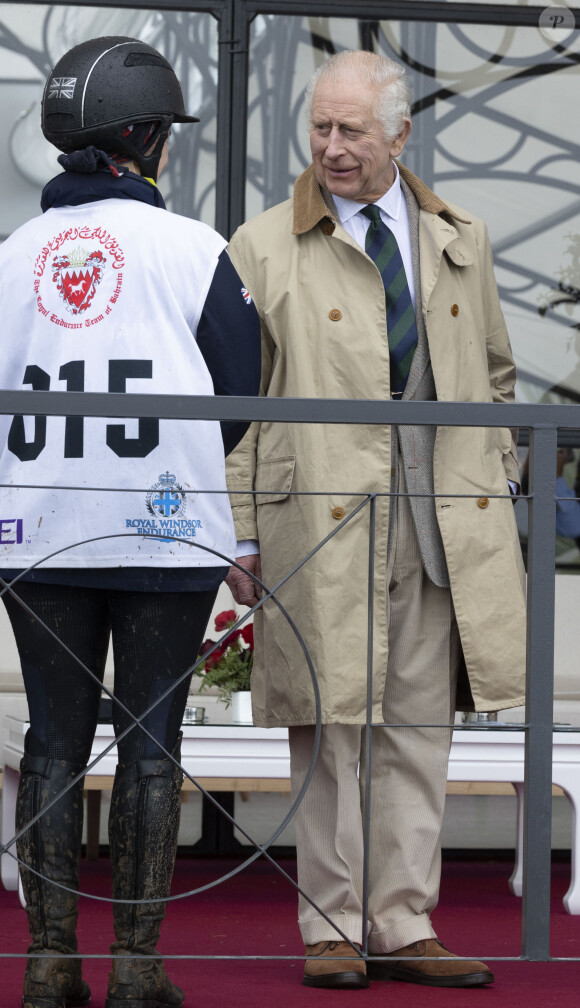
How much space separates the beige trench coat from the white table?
0.90 meters

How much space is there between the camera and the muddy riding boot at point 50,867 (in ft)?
6.34

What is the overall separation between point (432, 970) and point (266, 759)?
1.06 metres

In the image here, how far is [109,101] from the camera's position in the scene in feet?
6.49

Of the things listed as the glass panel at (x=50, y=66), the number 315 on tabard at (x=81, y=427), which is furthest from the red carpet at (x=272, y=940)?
the glass panel at (x=50, y=66)

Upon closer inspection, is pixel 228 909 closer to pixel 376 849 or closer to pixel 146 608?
pixel 376 849

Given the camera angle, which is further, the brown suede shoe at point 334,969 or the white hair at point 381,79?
the white hair at point 381,79

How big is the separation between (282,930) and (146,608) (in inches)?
54.1

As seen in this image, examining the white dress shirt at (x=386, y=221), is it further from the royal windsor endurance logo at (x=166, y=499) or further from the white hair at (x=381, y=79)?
the royal windsor endurance logo at (x=166, y=499)

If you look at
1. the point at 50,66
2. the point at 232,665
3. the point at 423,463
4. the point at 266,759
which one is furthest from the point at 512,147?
the point at 423,463

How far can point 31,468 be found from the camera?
6.42ft

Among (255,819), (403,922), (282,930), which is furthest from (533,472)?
(255,819)

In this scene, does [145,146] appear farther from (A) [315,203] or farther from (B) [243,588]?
(B) [243,588]

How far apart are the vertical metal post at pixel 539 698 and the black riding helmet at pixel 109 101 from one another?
67 cm

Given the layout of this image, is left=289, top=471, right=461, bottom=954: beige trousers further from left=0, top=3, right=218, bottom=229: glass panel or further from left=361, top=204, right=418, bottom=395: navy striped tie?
left=0, top=3, right=218, bottom=229: glass panel
